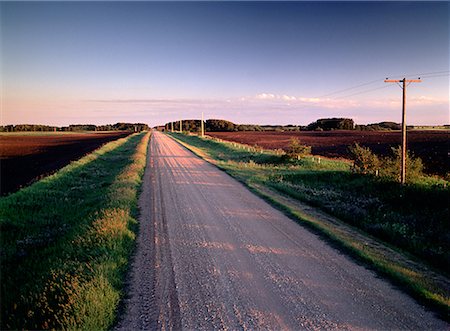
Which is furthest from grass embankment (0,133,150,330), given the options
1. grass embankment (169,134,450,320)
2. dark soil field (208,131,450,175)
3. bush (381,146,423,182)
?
dark soil field (208,131,450,175)

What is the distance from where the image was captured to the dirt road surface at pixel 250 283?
5.06 metres

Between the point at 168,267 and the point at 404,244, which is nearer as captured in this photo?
the point at 168,267

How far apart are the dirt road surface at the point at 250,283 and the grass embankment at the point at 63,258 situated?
492 mm

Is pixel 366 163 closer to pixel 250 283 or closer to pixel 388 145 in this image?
pixel 250 283

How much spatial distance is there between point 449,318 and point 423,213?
7.65 meters

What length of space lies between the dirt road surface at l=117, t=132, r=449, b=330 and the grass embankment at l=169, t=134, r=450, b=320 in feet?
1.97

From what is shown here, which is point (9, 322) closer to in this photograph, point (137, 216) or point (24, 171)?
point (137, 216)

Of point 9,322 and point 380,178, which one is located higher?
point 380,178

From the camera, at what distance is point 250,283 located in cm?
621

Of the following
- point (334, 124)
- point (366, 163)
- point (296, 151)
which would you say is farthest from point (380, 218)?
point (334, 124)

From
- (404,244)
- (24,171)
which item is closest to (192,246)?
(404,244)

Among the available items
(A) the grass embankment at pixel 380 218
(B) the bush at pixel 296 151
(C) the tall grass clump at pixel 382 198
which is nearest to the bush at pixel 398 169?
(C) the tall grass clump at pixel 382 198

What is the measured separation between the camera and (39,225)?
37.2 ft

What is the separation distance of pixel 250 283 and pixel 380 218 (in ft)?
24.1
